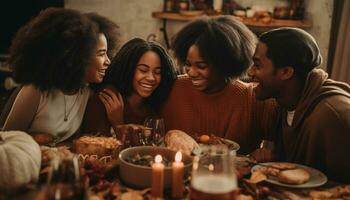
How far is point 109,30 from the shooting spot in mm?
2361

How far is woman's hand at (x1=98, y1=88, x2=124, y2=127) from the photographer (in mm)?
2307

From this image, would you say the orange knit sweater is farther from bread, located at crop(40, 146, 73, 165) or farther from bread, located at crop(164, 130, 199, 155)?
bread, located at crop(40, 146, 73, 165)

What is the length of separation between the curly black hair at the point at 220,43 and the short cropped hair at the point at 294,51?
0.71 ft

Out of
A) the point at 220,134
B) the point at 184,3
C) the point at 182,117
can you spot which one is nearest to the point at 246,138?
the point at 220,134

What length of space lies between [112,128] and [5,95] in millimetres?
2675

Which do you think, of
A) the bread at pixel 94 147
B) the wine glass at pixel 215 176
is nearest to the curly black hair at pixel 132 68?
the bread at pixel 94 147

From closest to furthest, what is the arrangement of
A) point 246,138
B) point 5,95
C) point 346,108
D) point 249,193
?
point 249,193, point 346,108, point 246,138, point 5,95

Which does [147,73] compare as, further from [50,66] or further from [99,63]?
[50,66]

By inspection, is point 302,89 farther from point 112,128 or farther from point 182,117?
point 112,128

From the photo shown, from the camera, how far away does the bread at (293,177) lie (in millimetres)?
1567

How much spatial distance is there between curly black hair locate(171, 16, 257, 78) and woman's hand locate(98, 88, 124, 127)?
1.44 feet

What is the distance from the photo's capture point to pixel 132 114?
7.98 ft

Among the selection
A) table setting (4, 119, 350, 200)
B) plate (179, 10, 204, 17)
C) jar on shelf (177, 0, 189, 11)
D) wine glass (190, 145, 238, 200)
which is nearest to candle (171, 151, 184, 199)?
table setting (4, 119, 350, 200)

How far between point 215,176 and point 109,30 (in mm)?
1330
